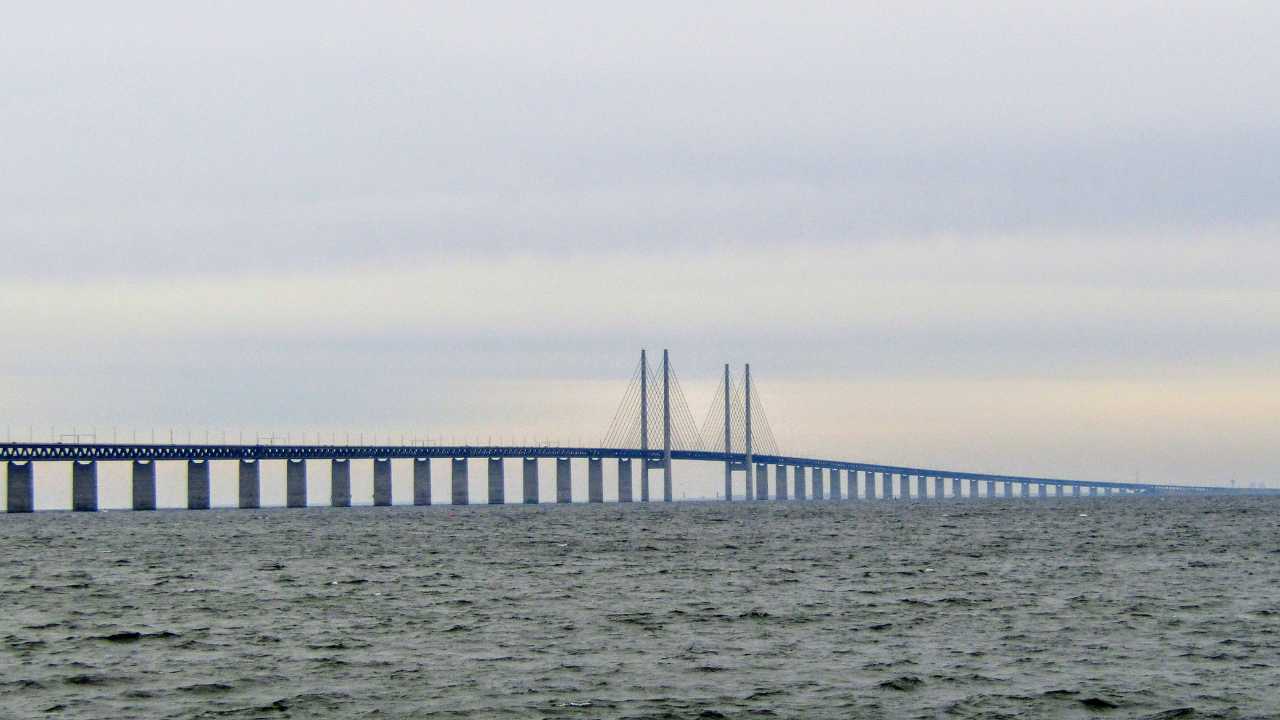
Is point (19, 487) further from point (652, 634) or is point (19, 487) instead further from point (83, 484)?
point (652, 634)

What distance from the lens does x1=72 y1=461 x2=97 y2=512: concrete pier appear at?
197 metres

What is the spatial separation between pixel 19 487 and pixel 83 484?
9.81 m

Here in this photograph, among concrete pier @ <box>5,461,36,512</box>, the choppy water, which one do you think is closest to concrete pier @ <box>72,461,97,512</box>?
concrete pier @ <box>5,461,36,512</box>


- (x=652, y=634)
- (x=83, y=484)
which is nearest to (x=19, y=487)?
(x=83, y=484)

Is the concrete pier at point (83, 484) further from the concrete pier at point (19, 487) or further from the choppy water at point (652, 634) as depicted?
the choppy water at point (652, 634)

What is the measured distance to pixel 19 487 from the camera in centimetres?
18938

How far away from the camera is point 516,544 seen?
8944cm

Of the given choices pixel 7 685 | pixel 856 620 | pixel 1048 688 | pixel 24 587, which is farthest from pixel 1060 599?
pixel 24 587

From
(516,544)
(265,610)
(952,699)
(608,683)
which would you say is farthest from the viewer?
(516,544)

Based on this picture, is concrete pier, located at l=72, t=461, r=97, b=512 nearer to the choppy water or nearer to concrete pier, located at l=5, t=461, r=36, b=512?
concrete pier, located at l=5, t=461, r=36, b=512

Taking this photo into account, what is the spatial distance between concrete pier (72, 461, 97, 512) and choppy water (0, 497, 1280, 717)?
124 metres

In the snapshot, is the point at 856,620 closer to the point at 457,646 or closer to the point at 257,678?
Result: the point at 457,646

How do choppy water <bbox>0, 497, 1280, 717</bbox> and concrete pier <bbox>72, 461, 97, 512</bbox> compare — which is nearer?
choppy water <bbox>0, 497, 1280, 717</bbox>

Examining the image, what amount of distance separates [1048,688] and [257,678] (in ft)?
45.0
